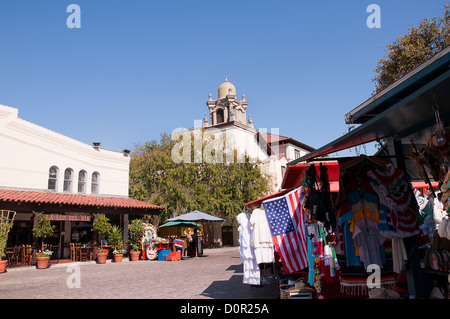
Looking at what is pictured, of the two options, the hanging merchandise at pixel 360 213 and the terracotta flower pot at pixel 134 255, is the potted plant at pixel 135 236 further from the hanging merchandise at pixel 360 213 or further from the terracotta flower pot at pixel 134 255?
the hanging merchandise at pixel 360 213

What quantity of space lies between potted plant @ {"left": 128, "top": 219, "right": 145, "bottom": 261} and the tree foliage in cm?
887

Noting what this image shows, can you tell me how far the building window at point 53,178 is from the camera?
68.4 ft

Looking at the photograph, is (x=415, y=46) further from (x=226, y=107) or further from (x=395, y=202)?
(x=226, y=107)

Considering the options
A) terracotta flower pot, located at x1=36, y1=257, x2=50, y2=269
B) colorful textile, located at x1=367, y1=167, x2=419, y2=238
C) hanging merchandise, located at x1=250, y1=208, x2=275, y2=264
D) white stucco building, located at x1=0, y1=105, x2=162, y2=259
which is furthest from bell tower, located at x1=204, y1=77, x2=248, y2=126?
colorful textile, located at x1=367, y1=167, x2=419, y2=238

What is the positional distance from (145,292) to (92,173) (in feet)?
55.8

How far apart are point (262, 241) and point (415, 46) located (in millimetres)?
12713

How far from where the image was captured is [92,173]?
23625 millimetres

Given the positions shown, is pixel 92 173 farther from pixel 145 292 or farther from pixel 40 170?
pixel 145 292

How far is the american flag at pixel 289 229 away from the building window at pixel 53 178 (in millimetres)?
18407

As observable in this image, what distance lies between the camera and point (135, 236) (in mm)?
21078

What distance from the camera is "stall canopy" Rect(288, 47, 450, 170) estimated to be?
3.34 m

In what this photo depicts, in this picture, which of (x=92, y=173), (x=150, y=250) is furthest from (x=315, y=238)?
(x=92, y=173)

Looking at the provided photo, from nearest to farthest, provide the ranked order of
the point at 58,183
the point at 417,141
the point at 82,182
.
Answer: the point at 417,141 < the point at 58,183 < the point at 82,182
